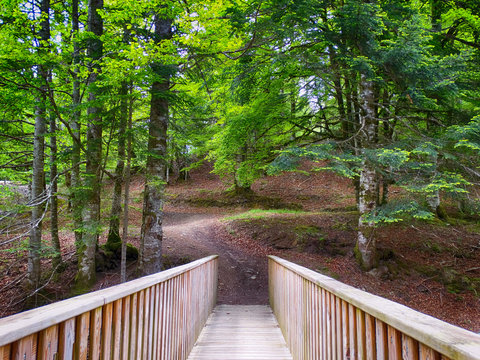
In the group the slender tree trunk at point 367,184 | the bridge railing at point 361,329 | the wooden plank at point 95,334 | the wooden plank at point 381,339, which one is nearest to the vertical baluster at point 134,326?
the wooden plank at point 95,334

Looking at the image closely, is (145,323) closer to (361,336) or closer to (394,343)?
(361,336)

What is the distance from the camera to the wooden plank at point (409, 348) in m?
1.04

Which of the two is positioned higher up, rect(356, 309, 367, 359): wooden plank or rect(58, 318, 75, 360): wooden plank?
rect(58, 318, 75, 360): wooden plank

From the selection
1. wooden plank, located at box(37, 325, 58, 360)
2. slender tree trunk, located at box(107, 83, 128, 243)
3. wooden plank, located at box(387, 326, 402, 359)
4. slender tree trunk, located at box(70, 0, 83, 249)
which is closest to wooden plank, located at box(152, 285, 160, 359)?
wooden plank, located at box(37, 325, 58, 360)

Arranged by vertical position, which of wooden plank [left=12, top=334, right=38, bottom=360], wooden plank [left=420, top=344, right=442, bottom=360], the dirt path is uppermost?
wooden plank [left=12, top=334, right=38, bottom=360]

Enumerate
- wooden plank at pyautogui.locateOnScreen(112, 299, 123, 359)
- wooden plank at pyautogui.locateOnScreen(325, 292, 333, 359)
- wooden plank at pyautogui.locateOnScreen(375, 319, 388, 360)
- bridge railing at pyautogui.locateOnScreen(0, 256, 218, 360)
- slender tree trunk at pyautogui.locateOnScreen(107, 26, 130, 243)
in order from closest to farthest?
bridge railing at pyautogui.locateOnScreen(0, 256, 218, 360) → wooden plank at pyautogui.locateOnScreen(375, 319, 388, 360) → wooden plank at pyautogui.locateOnScreen(112, 299, 123, 359) → wooden plank at pyautogui.locateOnScreen(325, 292, 333, 359) → slender tree trunk at pyautogui.locateOnScreen(107, 26, 130, 243)

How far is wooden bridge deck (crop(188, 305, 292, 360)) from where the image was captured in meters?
3.33

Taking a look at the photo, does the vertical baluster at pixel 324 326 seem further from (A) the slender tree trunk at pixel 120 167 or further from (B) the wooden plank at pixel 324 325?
(A) the slender tree trunk at pixel 120 167

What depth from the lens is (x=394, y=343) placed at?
118cm

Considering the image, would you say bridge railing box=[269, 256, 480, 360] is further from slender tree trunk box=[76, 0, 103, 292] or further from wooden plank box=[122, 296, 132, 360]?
slender tree trunk box=[76, 0, 103, 292]

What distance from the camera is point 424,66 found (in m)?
5.91

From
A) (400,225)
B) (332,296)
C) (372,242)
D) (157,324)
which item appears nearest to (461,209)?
(400,225)

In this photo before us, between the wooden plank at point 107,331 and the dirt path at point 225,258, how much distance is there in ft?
19.6

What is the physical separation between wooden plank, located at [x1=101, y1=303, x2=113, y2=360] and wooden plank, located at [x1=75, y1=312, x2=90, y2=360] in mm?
180
